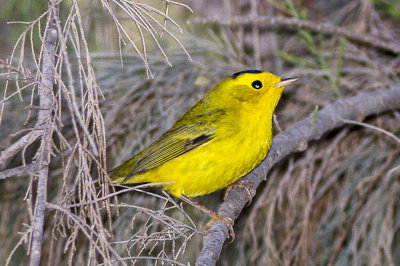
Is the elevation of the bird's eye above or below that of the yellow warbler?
above

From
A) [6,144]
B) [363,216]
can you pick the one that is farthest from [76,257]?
[363,216]

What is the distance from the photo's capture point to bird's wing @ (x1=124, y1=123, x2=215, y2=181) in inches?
131

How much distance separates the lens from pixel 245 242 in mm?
3529

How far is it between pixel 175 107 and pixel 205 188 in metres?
0.65

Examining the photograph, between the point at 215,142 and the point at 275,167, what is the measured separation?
79 centimetres

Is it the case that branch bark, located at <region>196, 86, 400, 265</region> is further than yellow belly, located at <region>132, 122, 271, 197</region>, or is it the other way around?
branch bark, located at <region>196, 86, 400, 265</region>

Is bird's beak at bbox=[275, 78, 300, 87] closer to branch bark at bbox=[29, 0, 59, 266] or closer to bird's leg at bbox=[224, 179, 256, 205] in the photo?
bird's leg at bbox=[224, 179, 256, 205]

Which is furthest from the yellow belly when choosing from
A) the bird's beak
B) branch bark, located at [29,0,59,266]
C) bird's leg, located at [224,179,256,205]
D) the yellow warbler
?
branch bark, located at [29,0,59,266]

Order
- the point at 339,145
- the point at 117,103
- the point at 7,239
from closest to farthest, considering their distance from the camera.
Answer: the point at 7,239 < the point at 117,103 < the point at 339,145

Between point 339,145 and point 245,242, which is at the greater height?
point 339,145

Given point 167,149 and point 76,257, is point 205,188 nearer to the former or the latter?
point 167,149

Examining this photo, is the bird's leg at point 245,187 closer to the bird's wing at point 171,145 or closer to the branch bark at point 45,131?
the bird's wing at point 171,145

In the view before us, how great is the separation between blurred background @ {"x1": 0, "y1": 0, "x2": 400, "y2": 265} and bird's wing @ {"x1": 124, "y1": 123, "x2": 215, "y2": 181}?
14cm

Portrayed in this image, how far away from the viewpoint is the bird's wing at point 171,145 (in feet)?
10.9
